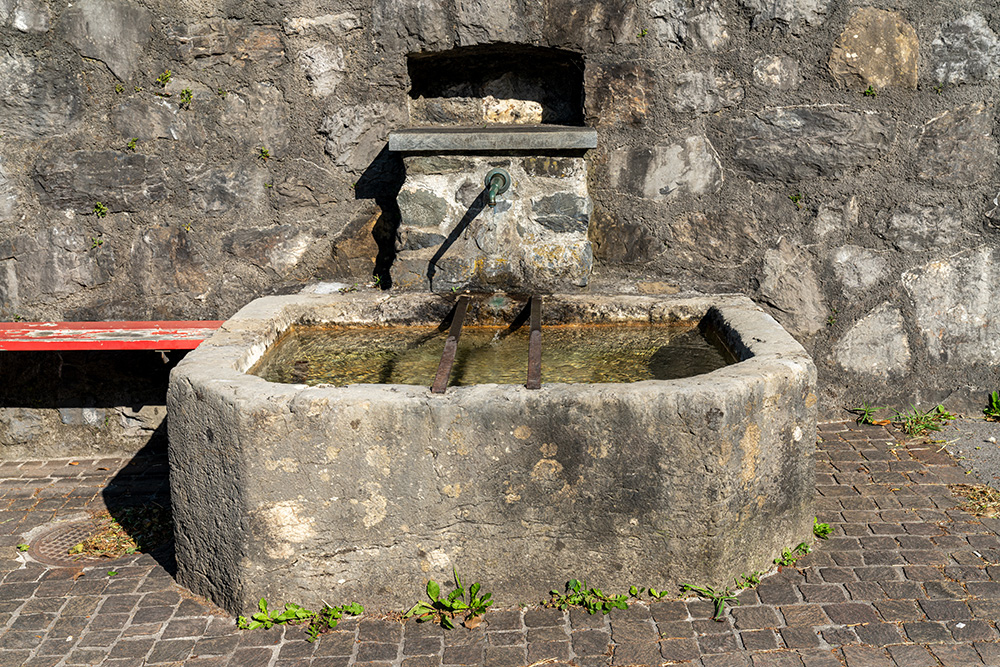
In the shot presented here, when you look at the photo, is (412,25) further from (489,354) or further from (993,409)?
(993,409)

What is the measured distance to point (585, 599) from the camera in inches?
95.0

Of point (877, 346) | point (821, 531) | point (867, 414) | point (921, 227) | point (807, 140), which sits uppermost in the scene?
point (807, 140)

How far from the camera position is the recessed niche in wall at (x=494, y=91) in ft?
11.9

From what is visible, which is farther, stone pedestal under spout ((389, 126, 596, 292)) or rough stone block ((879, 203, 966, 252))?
rough stone block ((879, 203, 966, 252))

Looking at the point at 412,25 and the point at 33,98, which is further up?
the point at 412,25

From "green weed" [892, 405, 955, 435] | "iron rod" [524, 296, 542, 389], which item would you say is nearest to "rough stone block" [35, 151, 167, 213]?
"iron rod" [524, 296, 542, 389]

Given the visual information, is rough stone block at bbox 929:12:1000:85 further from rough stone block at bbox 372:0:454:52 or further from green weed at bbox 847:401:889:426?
rough stone block at bbox 372:0:454:52

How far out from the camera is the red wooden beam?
3186 mm

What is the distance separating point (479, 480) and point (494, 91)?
6.44 feet

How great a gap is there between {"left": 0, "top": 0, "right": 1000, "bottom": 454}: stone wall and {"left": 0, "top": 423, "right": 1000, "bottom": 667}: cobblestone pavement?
1.11 metres

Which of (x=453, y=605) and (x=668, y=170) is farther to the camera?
(x=668, y=170)

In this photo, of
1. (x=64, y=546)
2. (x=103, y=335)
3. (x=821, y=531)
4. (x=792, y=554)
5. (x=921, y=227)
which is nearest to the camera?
(x=792, y=554)

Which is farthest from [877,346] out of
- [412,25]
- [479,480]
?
[412,25]

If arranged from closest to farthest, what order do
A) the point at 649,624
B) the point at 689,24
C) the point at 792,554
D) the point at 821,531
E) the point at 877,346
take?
the point at 649,624
the point at 792,554
the point at 821,531
the point at 689,24
the point at 877,346
